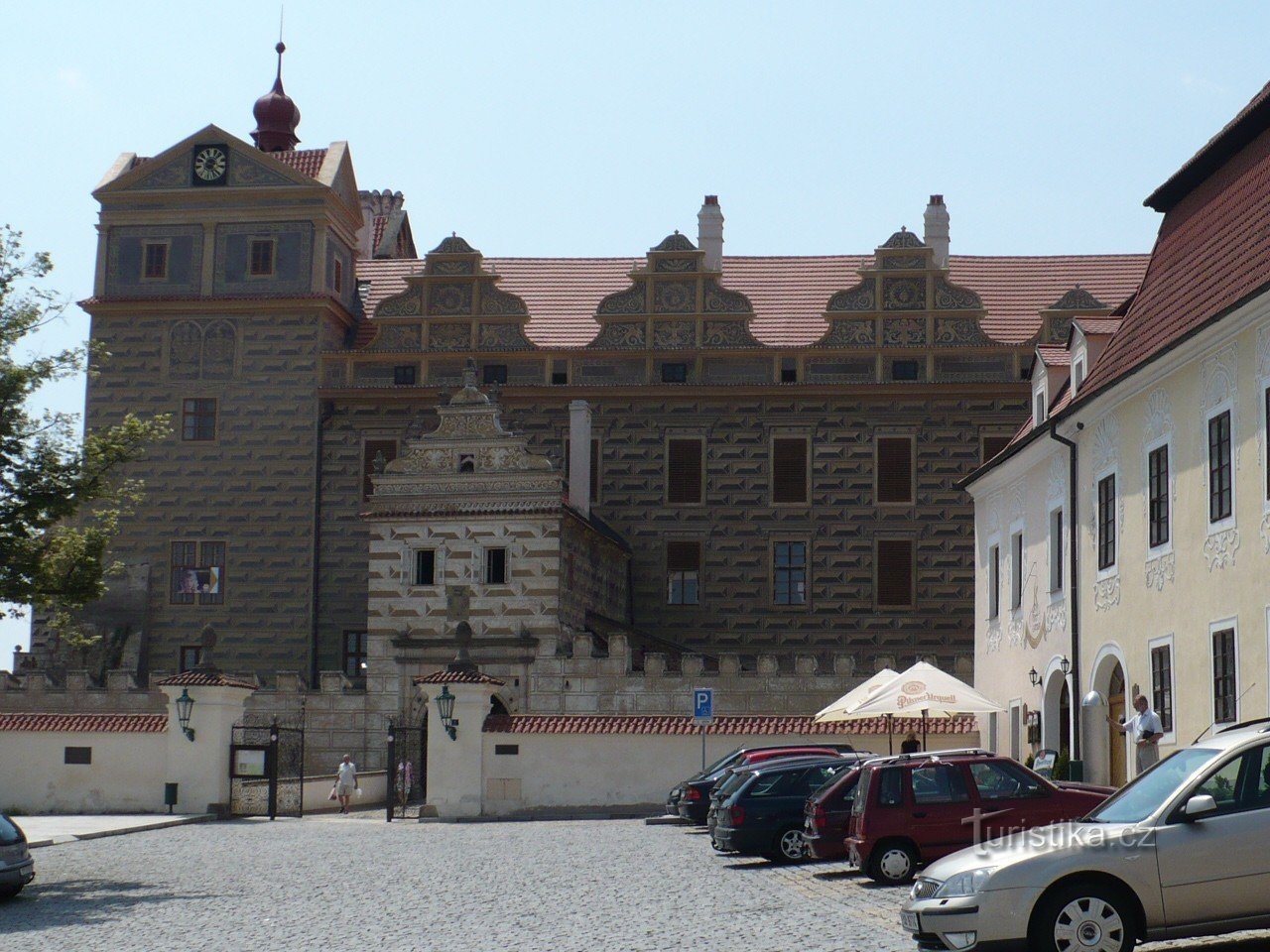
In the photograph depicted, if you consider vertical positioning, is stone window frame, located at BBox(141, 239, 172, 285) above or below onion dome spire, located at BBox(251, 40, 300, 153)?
below

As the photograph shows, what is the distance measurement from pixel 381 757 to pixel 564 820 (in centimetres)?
853

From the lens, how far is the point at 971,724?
3120 cm

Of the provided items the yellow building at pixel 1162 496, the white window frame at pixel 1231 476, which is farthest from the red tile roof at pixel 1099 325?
the white window frame at pixel 1231 476

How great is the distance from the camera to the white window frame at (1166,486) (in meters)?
21.1

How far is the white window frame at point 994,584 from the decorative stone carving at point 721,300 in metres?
13.1

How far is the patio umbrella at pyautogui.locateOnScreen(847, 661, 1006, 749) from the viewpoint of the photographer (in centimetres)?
2520

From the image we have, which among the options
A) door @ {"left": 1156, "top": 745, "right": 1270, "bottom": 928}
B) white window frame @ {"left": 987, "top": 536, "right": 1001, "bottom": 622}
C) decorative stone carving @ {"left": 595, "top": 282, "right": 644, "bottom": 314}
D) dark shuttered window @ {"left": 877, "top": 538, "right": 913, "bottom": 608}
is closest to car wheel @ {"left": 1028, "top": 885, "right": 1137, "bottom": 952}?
door @ {"left": 1156, "top": 745, "right": 1270, "bottom": 928}

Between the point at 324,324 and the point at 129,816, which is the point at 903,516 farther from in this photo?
the point at 129,816

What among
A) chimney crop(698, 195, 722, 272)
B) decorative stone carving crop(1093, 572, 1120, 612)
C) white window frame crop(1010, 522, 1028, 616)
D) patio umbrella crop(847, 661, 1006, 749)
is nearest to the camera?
decorative stone carving crop(1093, 572, 1120, 612)

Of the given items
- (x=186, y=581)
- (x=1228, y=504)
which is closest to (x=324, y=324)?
(x=186, y=581)

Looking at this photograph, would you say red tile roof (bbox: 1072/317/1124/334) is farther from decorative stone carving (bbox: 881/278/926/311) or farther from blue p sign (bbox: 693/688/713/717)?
decorative stone carving (bbox: 881/278/926/311)

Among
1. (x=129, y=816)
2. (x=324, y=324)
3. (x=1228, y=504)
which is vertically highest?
(x=324, y=324)

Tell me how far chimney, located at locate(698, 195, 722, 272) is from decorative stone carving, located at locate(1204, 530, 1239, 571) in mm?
26421

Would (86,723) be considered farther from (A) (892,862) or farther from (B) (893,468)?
(B) (893,468)
